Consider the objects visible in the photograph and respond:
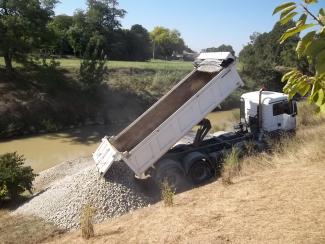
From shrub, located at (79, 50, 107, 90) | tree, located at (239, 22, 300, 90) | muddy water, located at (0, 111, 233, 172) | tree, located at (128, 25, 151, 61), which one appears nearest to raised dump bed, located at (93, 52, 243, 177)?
muddy water, located at (0, 111, 233, 172)

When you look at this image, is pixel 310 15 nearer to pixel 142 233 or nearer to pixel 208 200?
pixel 142 233

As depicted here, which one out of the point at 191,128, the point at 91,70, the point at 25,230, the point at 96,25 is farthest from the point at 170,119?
the point at 96,25

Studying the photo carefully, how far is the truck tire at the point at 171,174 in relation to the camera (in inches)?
456

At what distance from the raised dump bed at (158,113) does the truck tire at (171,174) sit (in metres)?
1.11

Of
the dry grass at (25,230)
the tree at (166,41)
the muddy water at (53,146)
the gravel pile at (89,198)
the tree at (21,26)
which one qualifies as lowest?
the muddy water at (53,146)

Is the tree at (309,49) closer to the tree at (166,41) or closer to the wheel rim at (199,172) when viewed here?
the wheel rim at (199,172)

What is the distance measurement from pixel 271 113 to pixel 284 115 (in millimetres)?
591

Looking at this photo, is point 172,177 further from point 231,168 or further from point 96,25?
point 96,25

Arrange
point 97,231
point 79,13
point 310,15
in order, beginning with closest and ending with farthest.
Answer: point 310,15 → point 97,231 → point 79,13

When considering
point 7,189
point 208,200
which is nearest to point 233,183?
point 208,200

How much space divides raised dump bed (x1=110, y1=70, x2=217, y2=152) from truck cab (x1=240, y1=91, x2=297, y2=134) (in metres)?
2.17

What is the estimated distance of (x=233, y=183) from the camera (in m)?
9.54

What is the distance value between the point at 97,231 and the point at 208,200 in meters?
2.61

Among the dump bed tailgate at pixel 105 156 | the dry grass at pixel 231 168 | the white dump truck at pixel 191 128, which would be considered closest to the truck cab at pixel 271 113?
the white dump truck at pixel 191 128
